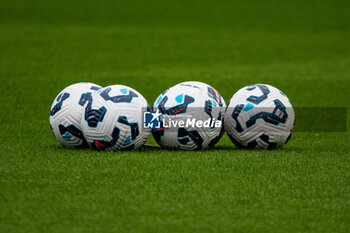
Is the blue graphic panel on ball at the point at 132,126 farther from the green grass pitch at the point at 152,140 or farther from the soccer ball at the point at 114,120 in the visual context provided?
the green grass pitch at the point at 152,140

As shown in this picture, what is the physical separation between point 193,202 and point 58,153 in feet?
10.1

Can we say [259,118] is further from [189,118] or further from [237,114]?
[189,118]

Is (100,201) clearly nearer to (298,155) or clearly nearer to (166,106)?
(166,106)

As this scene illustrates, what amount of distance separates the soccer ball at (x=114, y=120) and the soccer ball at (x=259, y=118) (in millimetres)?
1449

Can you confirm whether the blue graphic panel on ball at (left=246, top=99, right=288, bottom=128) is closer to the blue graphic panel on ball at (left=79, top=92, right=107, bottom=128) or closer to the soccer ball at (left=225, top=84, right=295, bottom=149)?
the soccer ball at (left=225, top=84, right=295, bottom=149)

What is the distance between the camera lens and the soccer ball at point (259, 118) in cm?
920

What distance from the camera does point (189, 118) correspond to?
8.93 metres

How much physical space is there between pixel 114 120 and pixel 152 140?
2.62 metres

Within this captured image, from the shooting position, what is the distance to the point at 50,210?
20.7ft

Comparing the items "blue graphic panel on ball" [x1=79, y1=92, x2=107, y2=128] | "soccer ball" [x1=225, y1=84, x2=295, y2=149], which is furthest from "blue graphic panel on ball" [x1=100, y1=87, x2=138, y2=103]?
"soccer ball" [x1=225, y1=84, x2=295, y2=149]

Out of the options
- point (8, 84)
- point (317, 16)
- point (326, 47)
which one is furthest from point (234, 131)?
point (317, 16)

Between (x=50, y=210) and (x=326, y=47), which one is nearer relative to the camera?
(x=50, y=210)

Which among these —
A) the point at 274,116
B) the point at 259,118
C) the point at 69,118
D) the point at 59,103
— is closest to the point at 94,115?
the point at 69,118

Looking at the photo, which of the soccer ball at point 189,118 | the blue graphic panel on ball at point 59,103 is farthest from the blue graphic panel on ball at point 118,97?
the blue graphic panel on ball at point 59,103
